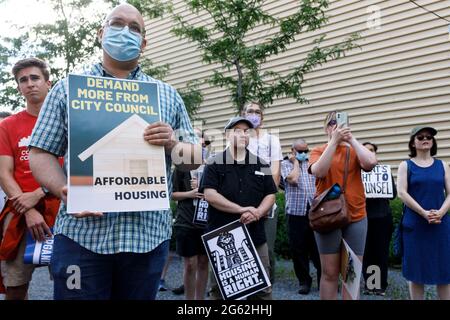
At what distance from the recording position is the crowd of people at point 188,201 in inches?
85.2

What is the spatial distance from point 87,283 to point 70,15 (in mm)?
11033

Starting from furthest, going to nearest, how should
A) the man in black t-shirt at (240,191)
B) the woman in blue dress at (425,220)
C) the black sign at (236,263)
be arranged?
the woman in blue dress at (425,220) < the man in black t-shirt at (240,191) < the black sign at (236,263)

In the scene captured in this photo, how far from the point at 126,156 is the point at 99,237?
1.25ft

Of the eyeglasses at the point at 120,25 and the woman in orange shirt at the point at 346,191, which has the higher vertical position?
the eyeglasses at the point at 120,25

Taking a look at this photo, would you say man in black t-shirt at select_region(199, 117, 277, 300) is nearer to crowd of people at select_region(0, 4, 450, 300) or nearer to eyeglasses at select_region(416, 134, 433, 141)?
crowd of people at select_region(0, 4, 450, 300)

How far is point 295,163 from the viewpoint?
22.5ft

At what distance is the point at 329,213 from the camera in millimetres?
4188

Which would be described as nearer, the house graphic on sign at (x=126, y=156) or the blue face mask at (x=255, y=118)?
the house graphic on sign at (x=126, y=156)

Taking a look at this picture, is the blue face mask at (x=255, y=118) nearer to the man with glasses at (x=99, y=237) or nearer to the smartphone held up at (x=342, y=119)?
the smartphone held up at (x=342, y=119)

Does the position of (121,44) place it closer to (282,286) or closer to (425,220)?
(425,220)

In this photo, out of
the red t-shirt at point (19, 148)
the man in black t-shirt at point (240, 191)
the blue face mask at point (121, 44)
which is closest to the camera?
the blue face mask at point (121, 44)

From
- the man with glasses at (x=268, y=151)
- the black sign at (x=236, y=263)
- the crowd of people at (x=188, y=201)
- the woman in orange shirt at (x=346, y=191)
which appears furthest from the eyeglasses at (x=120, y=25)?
the man with glasses at (x=268, y=151)

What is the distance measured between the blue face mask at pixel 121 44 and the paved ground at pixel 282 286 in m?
4.19
